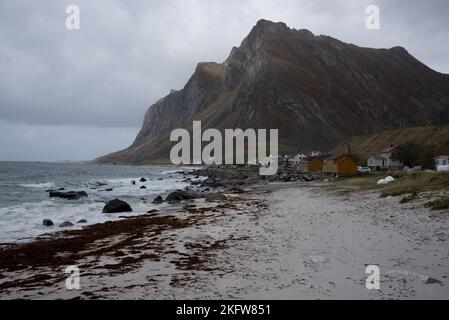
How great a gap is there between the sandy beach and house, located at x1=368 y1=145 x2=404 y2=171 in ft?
182

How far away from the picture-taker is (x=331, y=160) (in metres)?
74.6

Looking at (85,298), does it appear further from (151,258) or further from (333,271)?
(333,271)

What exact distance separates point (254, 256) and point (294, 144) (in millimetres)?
179557

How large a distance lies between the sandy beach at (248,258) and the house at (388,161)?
182ft

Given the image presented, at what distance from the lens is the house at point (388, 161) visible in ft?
246

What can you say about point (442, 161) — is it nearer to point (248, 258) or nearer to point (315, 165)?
point (315, 165)

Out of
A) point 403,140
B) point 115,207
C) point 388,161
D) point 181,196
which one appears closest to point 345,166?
point 388,161

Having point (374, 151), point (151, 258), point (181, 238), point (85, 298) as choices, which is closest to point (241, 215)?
point (181, 238)

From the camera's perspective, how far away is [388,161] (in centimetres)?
7756

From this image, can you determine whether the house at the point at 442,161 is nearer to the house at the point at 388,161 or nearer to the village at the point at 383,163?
the village at the point at 383,163

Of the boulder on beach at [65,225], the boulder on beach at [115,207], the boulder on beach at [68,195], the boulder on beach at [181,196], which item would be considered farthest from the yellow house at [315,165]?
the boulder on beach at [65,225]

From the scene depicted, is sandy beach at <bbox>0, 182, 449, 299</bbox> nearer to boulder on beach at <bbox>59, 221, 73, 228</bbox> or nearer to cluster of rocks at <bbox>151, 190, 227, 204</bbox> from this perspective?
boulder on beach at <bbox>59, 221, 73, 228</bbox>

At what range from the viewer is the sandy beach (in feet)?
33.9

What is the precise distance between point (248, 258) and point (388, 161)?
7110 centimetres
